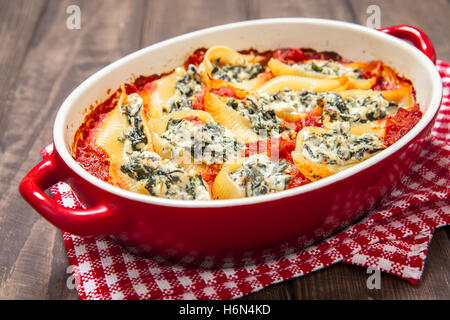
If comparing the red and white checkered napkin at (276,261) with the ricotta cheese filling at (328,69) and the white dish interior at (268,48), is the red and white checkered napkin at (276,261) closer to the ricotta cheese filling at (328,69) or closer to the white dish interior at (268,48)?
the white dish interior at (268,48)

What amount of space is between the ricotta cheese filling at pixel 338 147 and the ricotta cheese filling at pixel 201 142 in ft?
0.93

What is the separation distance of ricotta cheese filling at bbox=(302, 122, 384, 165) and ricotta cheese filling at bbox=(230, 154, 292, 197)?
14 centimetres

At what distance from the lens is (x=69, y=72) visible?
3430 mm

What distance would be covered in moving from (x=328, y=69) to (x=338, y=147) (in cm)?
76

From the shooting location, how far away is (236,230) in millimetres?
1798

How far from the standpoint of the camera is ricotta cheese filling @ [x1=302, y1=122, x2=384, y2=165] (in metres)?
2.09

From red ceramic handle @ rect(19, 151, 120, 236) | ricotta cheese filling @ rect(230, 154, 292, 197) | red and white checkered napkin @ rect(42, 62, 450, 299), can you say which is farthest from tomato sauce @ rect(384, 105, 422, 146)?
red ceramic handle @ rect(19, 151, 120, 236)

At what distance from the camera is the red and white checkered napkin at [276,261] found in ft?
6.47

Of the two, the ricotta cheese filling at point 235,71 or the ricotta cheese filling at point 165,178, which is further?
the ricotta cheese filling at point 235,71
